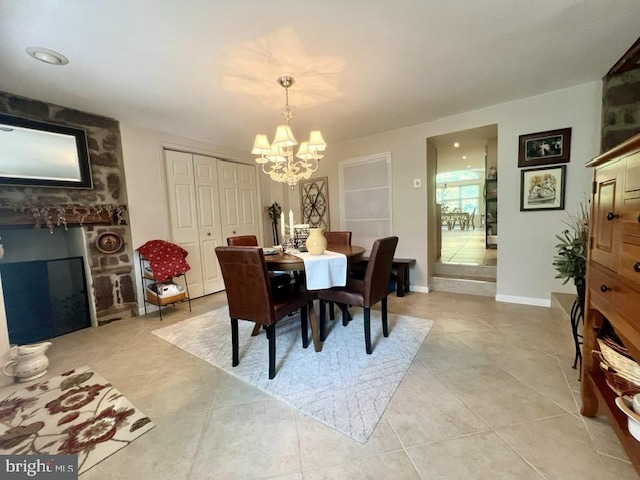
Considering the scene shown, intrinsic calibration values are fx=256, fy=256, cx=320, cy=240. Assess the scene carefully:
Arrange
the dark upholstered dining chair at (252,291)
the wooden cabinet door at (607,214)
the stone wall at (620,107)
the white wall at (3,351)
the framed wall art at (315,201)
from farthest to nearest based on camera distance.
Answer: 1. the framed wall art at (315,201)
2. the stone wall at (620,107)
3. the white wall at (3,351)
4. the dark upholstered dining chair at (252,291)
5. the wooden cabinet door at (607,214)

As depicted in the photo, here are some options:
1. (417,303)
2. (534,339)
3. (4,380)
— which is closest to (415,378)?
(534,339)

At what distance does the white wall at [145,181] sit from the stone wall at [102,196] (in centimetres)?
8

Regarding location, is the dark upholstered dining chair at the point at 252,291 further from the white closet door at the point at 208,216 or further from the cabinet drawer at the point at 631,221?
the white closet door at the point at 208,216

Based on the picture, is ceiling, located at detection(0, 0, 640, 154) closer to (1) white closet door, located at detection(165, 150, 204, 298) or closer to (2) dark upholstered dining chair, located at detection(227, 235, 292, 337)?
(1) white closet door, located at detection(165, 150, 204, 298)

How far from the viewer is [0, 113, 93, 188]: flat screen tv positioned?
93.7 inches

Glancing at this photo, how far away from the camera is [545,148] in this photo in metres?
2.85

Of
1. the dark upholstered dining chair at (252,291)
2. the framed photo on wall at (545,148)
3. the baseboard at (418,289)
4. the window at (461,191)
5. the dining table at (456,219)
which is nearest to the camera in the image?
the dark upholstered dining chair at (252,291)

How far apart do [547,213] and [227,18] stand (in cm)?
359

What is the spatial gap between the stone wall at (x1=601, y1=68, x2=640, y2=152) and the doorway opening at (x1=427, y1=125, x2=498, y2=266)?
0.93m

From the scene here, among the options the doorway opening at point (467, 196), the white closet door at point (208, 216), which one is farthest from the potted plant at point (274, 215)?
the doorway opening at point (467, 196)

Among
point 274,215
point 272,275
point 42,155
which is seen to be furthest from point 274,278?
point 42,155

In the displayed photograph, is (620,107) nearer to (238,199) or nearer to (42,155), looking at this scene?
(238,199)

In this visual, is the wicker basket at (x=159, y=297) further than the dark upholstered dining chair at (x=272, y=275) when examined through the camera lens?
Yes

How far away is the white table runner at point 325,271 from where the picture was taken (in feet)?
6.59
